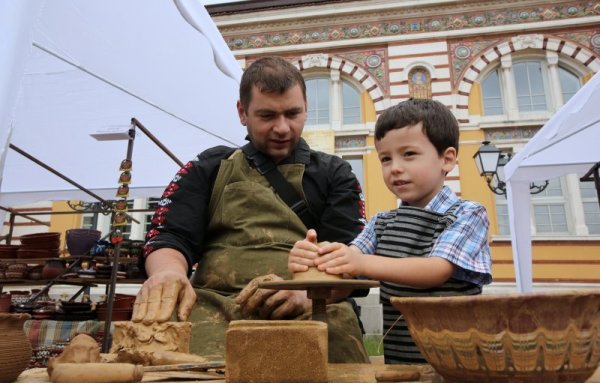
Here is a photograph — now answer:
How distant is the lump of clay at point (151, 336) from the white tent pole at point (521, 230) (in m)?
5.50

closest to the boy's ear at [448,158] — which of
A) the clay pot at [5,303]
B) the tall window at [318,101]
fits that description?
the clay pot at [5,303]

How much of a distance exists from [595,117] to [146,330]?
4.62 meters

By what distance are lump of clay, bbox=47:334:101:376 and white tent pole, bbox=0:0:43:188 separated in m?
0.91

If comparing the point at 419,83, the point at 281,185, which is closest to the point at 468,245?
the point at 281,185

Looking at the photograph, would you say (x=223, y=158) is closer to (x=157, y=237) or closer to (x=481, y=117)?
(x=157, y=237)

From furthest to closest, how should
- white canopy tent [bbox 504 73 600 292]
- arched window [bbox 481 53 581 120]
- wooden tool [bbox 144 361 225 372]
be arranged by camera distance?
1. arched window [bbox 481 53 581 120]
2. white canopy tent [bbox 504 73 600 292]
3. wooden tool [bbox 144 361 225 372]

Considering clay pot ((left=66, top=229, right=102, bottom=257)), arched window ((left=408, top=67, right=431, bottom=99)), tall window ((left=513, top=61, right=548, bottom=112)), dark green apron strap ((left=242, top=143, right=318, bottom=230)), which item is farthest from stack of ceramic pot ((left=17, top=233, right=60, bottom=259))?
tall window ((left=513, top=61, right=548, bottom=112))

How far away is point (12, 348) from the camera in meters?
1.03

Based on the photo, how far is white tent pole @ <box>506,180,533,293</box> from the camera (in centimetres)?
577

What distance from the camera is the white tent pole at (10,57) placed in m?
1.56

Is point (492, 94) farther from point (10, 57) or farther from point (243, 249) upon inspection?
point (10, 57)

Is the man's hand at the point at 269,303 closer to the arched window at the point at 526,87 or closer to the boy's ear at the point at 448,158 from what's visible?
the boy's ear at the point at 448,158

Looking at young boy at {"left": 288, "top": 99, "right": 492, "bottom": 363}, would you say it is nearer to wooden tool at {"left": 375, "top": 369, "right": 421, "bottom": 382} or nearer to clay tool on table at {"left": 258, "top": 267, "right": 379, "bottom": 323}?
clay tool on table at {"left": 258, "top": 267, "right": 379, "bottom": 323}

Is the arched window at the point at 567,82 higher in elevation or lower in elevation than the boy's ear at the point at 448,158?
higher
